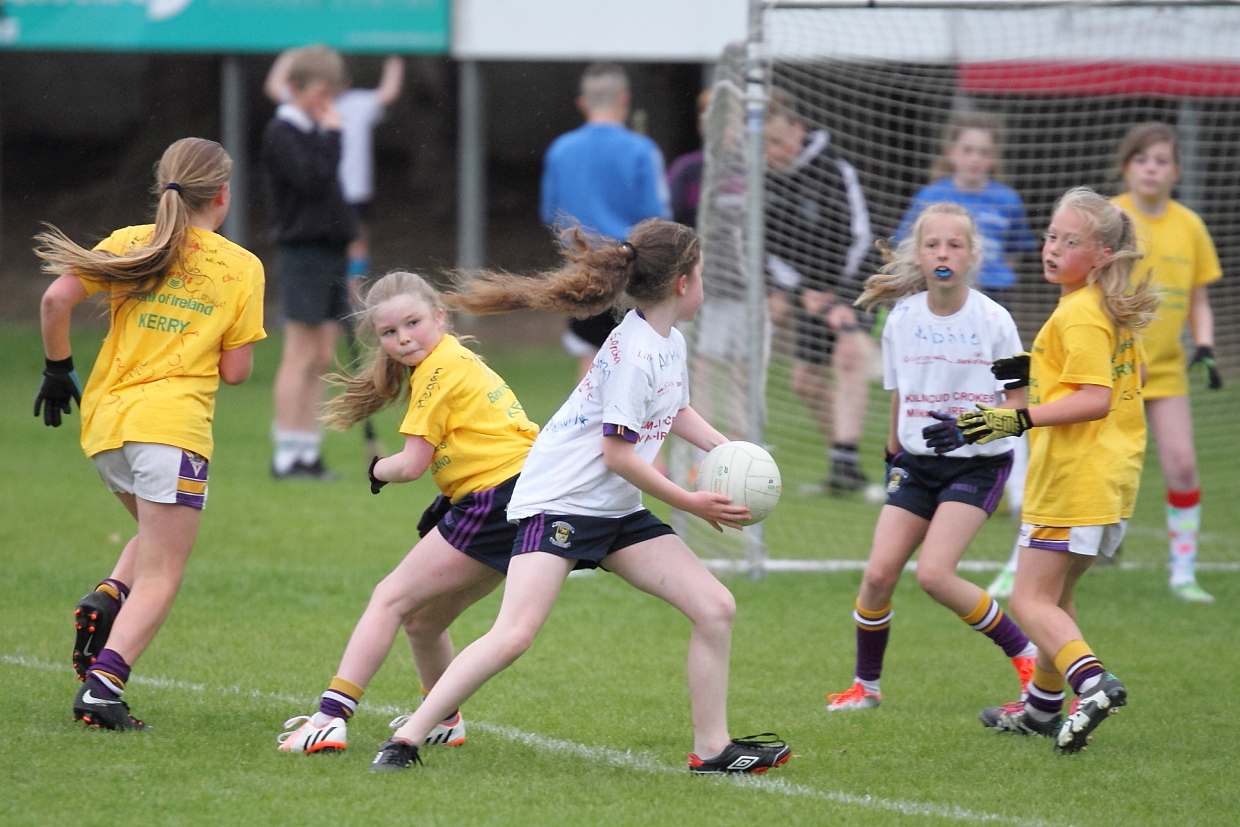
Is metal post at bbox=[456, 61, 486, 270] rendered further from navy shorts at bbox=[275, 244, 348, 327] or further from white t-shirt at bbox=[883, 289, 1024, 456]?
white t-shirt at bbox=[883, 289, 1024, 456]

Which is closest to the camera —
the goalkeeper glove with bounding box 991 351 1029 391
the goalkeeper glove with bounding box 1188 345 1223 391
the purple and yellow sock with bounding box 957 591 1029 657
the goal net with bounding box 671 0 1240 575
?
the goalkeeper glove with bounding box 991 351 1029 391

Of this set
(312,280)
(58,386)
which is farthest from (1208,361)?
(312,280)

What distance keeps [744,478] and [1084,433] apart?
1.18 m

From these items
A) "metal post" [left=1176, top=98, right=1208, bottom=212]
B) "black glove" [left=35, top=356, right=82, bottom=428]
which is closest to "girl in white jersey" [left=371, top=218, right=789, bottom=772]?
"black glove" [left=35, top=356, right=82, bottom=428]

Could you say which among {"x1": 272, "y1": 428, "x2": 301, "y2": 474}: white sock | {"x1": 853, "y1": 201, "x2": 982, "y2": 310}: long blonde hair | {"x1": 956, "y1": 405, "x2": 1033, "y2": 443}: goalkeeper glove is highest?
{"x1": 853, "y1": 201, "x2": 982, "y2": 310}: long blonde hair

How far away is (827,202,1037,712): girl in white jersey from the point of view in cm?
498

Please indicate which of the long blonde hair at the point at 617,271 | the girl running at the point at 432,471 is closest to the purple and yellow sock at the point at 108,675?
the girl running at the point at 432,471

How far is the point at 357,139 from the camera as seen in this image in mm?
13141

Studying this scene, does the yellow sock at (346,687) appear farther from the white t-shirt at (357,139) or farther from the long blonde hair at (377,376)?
the white t-shirt at (357,139)

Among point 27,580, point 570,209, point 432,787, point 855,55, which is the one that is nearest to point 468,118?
point 570,209

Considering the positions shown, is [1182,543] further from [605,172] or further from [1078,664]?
[605,172]

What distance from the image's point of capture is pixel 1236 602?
709 centimetres

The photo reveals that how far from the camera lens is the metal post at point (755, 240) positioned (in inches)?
287

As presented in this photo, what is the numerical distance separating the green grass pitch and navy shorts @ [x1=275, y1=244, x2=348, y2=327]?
4.34 ft
